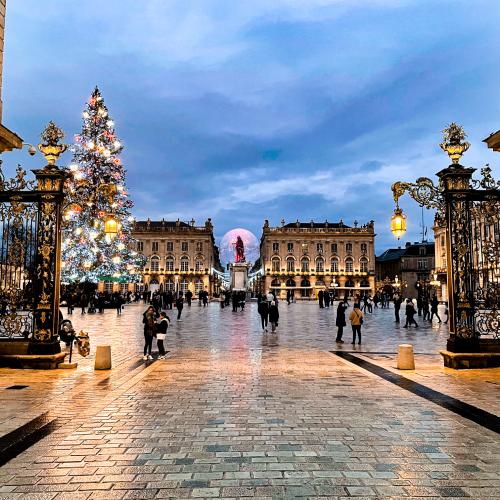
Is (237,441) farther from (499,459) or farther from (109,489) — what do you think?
(499,459)

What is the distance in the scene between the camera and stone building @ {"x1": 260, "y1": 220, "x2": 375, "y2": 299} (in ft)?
321

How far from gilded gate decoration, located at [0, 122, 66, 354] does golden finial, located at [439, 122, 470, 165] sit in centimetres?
880

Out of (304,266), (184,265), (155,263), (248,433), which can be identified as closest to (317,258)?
(304,266)

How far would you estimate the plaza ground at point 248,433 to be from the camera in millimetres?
4109

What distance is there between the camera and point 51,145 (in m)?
10.9

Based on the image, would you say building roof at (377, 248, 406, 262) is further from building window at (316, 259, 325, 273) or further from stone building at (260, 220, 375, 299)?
building window at (316, 259, 325, 273)

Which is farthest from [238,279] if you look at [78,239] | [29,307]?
[29,307]

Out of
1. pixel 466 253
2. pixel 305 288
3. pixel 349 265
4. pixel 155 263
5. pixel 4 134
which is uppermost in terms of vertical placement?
pixel 155 263

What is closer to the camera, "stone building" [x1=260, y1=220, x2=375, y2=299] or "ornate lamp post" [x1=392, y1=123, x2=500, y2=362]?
"ornate lamp post" [x1=392, y1=123, x2=500, y2=362]

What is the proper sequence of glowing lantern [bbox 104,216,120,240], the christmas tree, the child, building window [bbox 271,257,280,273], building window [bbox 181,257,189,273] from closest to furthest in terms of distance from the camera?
glowing lantern [bbox 104,216,120,240]
the child
the christmas tree
building window [bbox 181,257,189,273]
building window [bbox 271,257,280,273]

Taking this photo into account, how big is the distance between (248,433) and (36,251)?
7.10 metres

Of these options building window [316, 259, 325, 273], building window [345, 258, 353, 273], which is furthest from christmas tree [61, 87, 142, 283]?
building window [345, 258, 353, 273]

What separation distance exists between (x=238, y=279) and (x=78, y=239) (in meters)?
30.2

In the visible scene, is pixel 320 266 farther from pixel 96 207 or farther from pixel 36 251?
pixel 36 251
